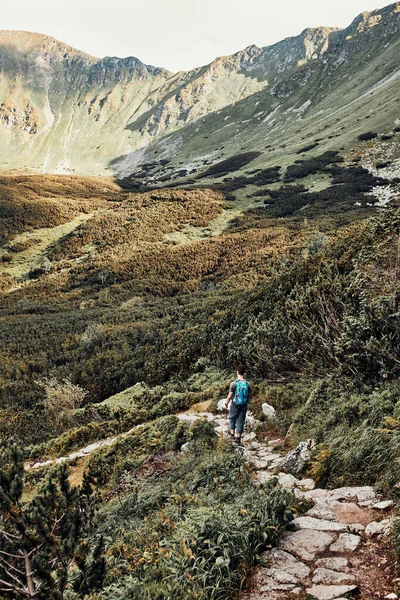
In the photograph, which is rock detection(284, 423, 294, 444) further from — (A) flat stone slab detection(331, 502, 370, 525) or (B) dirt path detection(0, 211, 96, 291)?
(B) dirt path detection(0, 211, 96, 291)

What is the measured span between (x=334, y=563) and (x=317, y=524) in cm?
75

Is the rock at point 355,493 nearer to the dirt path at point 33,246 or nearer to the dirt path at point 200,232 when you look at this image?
the dirt path at point 200,232

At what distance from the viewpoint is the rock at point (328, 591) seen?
10.5 feet

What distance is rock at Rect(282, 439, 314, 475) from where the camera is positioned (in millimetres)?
6238

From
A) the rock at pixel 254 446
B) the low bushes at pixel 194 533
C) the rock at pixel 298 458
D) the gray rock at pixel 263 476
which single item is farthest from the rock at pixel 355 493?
the rock at pixel 254 446

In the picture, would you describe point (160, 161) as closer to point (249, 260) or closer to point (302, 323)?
point (249, 260)

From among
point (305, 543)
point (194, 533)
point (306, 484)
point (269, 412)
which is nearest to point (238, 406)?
point (269, 412)

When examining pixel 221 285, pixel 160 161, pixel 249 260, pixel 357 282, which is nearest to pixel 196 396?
pixel 357 282

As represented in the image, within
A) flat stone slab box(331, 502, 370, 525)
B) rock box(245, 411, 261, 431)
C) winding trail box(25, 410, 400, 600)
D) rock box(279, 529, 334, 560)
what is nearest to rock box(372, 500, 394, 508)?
winding trail box(25, 410, 400, 600)

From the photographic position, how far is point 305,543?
159 inches

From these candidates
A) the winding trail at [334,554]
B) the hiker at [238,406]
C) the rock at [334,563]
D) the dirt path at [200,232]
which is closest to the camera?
the winding trail at [334,554]

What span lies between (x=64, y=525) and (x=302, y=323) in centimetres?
848

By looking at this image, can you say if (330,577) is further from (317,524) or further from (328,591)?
(317,524)

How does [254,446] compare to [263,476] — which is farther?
[254,446]
